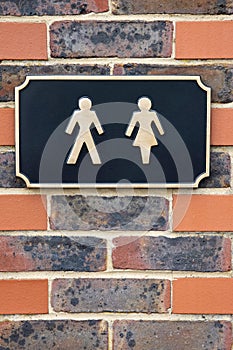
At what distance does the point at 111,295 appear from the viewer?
1.20 m

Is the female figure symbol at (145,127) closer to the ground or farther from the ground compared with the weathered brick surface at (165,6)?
closer to the ground

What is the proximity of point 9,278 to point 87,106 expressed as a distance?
38cm

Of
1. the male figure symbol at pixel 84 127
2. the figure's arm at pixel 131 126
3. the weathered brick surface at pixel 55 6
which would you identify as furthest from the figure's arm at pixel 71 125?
the weathered brick surface at pixel 55 6

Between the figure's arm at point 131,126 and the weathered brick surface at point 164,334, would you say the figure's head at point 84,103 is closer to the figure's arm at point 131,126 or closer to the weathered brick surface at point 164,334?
the figure's arm at point 131,126

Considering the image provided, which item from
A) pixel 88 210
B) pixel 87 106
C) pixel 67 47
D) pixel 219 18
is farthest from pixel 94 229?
pixel 219 18

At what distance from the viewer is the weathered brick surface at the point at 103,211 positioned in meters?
1.19

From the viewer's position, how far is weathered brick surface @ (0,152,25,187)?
118cm

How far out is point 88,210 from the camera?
46.8 inches

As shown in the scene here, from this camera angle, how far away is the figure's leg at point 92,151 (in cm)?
117

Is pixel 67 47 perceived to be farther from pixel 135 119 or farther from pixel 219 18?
pixel 219 18

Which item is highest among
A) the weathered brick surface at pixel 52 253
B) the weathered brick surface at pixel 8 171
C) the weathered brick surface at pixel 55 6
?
the weathered brick surface at pixel 55 6

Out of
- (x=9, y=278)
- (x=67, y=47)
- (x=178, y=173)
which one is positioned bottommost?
(x=9, y=278)

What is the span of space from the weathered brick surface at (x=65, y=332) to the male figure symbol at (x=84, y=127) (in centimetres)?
33

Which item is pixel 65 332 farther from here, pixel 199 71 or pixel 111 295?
pixel 199 71
